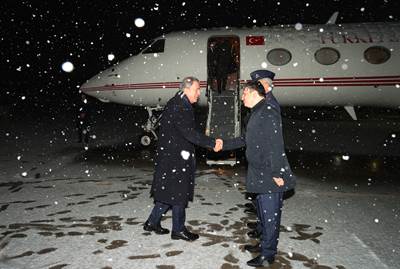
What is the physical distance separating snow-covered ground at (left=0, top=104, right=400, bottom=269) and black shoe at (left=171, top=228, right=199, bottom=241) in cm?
8

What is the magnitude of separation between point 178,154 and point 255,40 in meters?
8.46

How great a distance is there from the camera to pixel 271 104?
439 centimetres

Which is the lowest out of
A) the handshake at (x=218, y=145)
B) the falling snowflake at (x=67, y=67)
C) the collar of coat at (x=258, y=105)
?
the handshake at (x=218, y=145)

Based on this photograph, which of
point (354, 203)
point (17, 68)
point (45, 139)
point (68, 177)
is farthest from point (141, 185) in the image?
point (17, 68)

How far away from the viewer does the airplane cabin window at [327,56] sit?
11891 millimetres

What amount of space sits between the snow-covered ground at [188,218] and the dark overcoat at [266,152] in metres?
0.87

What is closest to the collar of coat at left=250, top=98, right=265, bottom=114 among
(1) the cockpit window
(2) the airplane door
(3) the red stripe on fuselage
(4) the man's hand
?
(4) the man's hand

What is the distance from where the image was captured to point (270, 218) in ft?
13.4

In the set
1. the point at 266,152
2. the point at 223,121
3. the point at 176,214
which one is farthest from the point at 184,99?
the point at 223,121

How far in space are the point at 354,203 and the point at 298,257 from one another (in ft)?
8.45

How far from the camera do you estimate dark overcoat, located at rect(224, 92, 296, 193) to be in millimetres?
4027

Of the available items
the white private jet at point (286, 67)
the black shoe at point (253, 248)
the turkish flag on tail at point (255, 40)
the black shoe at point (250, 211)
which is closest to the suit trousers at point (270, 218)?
the black shoe at point (253, 248)

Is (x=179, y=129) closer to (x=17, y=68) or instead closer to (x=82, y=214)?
(x=82, y=214)

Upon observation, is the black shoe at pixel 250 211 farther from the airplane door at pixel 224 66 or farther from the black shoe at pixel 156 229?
the airplane door at pixel 224 66
